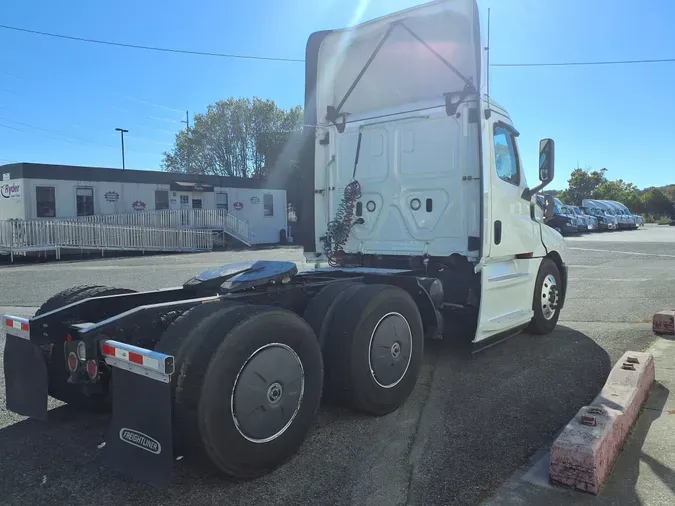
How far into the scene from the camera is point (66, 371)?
364 centimetres

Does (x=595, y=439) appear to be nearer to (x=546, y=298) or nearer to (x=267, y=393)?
(x=267, y=393)

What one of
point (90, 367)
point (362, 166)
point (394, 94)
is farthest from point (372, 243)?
point (90, 367)

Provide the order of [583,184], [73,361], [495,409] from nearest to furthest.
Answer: [73,361]
[495,409]
[583,184]

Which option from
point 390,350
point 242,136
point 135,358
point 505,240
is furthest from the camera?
point 242,136

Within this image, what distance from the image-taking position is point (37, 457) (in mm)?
3486

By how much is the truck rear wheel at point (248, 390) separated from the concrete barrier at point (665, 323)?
5395 millimetres

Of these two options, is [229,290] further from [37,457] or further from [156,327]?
[37,457]

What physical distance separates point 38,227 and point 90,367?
19.6m

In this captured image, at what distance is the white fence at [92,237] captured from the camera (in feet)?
63.3

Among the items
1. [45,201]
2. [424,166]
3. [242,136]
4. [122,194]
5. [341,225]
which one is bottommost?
[341,225]

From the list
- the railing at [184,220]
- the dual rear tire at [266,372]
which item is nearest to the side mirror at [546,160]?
the dual rear tire at [266,372]

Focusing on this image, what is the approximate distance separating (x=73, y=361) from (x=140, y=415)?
2.59ft

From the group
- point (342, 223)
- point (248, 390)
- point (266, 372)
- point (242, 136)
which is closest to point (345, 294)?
point (266, 372)

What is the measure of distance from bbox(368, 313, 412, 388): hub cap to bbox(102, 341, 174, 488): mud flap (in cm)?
173
